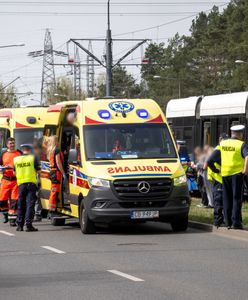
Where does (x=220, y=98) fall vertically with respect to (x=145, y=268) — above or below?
above

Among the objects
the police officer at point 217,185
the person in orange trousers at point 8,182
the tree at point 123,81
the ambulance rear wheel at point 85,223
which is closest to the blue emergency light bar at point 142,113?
the police officer at point 217,185

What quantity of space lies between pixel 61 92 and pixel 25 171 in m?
92.8

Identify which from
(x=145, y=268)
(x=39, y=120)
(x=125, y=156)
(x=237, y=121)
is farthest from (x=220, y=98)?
(x=145, y=268)

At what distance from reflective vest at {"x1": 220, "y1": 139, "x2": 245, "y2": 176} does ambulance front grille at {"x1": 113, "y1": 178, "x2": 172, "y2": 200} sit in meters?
1.09

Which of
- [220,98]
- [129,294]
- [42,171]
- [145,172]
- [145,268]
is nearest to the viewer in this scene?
[129,294]

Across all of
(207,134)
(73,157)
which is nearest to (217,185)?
(73,157)

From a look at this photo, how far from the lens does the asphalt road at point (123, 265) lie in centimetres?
1103

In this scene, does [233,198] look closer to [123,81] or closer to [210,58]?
[210,58]

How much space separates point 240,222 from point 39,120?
10.0 meters

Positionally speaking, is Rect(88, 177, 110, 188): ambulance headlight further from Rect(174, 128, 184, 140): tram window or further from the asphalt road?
Rect(174, 128, 184, 140): tram window

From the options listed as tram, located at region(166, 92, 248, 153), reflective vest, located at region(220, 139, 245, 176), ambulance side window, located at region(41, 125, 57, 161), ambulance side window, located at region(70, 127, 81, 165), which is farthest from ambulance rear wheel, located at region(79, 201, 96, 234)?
tram, located at region(166, 92, 248, 153)

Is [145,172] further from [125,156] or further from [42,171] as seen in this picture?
[42,171]

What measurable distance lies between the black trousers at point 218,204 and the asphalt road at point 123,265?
428mm

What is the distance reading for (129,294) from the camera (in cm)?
1087
